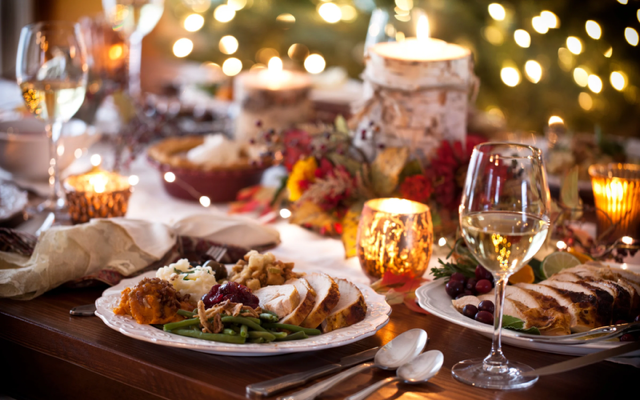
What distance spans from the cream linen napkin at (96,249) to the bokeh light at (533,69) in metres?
1.95

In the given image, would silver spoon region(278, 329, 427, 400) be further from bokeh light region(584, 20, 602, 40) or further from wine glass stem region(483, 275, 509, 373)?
bokeh light region(584, 20, 602, 40)

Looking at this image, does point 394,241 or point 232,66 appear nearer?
point 394,241

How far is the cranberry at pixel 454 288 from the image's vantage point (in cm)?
108

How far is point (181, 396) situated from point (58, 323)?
0.27 m

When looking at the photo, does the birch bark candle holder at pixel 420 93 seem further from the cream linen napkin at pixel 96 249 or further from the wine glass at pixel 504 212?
the wine glass at pixel 504 212

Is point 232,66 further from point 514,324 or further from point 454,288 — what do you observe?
point 514,324

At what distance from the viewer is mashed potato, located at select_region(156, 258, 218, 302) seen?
3.26 feet

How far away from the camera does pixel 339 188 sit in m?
1.52

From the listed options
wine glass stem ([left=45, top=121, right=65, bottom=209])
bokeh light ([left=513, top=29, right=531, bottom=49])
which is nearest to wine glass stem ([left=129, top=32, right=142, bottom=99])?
wine glass stem ([left=45, top=121, right=65, bottom=209])

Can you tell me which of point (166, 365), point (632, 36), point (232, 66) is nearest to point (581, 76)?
point (632, 36)

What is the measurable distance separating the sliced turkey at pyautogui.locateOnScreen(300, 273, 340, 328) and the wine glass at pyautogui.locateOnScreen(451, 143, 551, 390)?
0.22 meters

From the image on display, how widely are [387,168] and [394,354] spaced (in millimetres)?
679

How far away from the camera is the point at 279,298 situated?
37.4 inches

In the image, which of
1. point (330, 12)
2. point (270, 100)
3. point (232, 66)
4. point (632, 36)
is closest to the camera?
point (270, 100)
